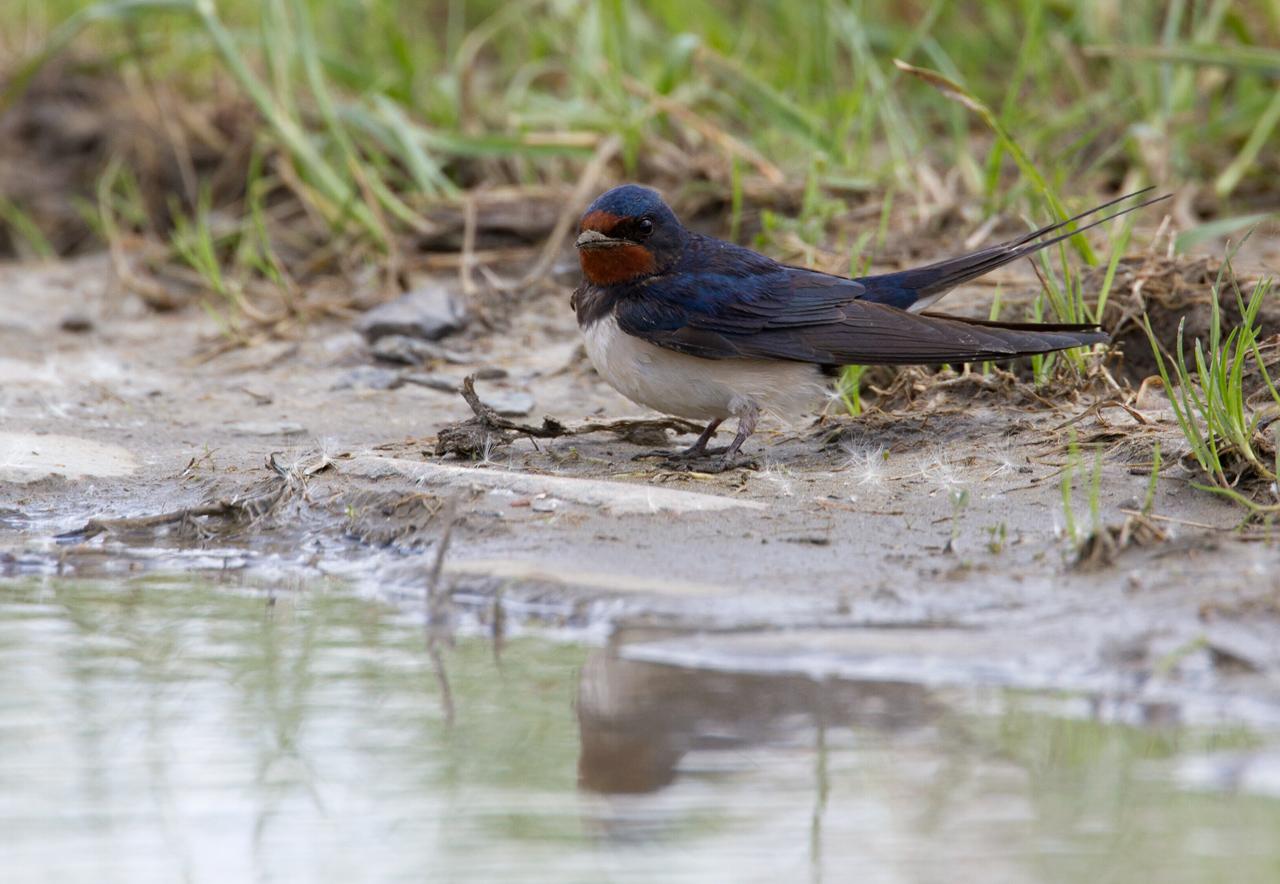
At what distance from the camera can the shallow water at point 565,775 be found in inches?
85.0

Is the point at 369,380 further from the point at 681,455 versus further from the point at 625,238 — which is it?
the point at 681,455

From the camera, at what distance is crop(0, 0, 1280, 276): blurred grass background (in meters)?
6.21

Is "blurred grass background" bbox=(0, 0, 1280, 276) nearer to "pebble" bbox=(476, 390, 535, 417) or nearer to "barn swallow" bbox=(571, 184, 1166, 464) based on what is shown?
"barn swallow" bbox=(571, 184, 1166, 464)

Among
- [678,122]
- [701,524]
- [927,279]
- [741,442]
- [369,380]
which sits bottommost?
[701,524]

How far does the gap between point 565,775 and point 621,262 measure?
87.8 inches

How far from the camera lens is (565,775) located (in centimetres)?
250

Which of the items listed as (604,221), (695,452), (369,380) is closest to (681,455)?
(695,452)

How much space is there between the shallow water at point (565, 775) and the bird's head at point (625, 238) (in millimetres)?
1600

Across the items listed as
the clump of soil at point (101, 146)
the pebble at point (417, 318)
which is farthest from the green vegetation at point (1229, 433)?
the clump of soil at point (101, 146)

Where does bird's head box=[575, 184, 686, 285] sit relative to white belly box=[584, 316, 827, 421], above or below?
above

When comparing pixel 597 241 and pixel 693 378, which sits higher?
pixel 597 241

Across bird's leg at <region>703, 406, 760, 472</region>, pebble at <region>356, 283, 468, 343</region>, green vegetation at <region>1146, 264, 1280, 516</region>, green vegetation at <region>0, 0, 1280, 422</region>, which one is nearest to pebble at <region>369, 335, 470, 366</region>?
pebble at <region>356, 283, 468, 343</region>

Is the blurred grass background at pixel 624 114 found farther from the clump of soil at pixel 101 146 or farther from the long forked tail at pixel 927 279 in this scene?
the long forked tail at pixel 927 279

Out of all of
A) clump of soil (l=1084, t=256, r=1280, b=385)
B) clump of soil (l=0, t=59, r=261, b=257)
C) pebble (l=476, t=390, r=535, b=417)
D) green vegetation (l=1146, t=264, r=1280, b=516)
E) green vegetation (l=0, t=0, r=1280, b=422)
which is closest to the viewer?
green vegetation (l=1146, t=264, r=1280, b=516)
